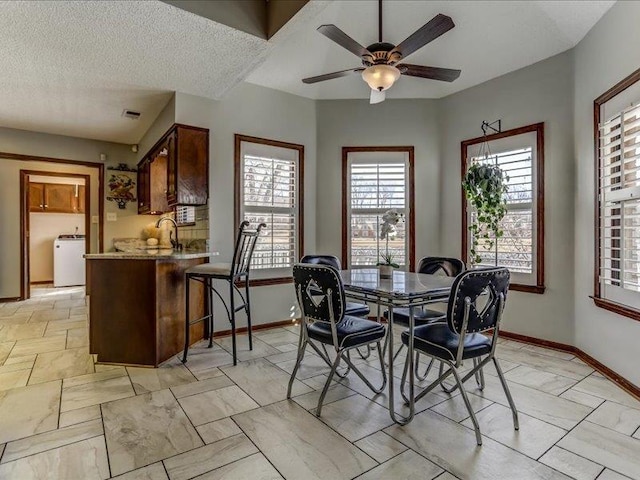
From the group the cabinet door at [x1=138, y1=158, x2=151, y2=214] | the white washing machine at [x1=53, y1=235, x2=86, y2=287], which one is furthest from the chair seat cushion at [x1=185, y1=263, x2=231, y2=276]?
the white washing machine at [x1=53, y1=235, x2=86, y2=287]

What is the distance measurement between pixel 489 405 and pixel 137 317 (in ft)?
8.93

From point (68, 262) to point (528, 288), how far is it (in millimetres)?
8031

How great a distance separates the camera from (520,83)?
12.1ft

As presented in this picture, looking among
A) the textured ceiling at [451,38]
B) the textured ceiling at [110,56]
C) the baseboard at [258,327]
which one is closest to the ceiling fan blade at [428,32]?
the textured ceiling at [451,38]

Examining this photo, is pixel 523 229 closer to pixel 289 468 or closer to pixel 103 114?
pixel 289 468

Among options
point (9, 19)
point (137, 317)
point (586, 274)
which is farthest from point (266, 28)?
point (586, 274)

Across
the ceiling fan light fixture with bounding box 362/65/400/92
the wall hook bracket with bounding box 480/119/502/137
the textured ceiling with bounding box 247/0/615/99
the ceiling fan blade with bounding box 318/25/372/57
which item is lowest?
the ceiling fan light fixture with bounding box 362/65/400/92

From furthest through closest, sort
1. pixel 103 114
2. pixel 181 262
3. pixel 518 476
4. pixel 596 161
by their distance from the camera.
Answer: pixel 103 114 → pixel 181 262 → pixel 596 161 → pixel 518 476

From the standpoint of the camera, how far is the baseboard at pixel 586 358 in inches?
98.4

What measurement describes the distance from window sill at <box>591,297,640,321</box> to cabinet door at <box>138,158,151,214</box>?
5111 millimetres

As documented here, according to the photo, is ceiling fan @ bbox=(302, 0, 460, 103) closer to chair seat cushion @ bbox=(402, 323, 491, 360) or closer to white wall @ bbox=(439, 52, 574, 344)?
white wall @ bbox=(439, 52, 574, 344)

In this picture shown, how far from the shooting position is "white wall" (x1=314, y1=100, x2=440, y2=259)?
439 centimetres

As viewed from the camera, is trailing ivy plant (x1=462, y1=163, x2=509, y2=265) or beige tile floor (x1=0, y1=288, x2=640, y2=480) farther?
trailing ivy plant (x1=462, y1=163, x2=509, y2=265)

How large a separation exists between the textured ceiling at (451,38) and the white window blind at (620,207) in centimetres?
99
